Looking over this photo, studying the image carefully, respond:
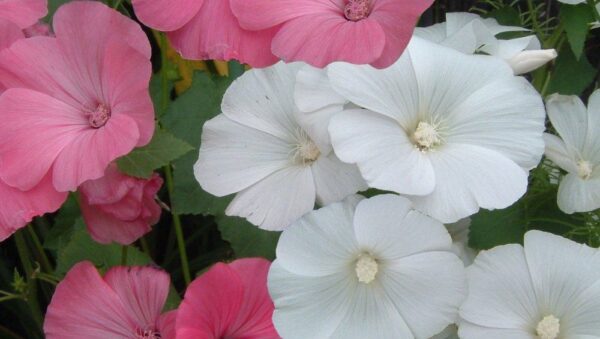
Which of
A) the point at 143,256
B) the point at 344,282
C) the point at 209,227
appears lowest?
the point at 209,227

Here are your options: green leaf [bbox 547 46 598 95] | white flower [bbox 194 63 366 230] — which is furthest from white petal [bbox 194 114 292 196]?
green leaf [bbox 547 46 598 95]

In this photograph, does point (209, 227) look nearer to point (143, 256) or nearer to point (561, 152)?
point (143, 256)

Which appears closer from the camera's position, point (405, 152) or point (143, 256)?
point (405, 152)

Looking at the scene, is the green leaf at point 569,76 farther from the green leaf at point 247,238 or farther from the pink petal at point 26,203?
the pink petal at point 26,203

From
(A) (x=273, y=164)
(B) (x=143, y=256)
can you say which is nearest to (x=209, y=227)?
(B) (x=143, y=256)

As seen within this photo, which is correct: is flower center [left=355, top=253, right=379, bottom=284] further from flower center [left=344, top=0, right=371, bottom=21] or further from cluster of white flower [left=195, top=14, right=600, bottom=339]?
flower center [left=344, top=0, right=371, bottom=21]

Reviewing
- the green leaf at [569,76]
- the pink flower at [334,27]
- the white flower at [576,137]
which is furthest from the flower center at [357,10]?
the green leaf at [569,76]

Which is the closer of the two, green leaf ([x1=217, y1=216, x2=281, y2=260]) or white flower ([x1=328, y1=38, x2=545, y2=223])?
white flower ([x1=328, y1=38, x2=545, y2=223])
